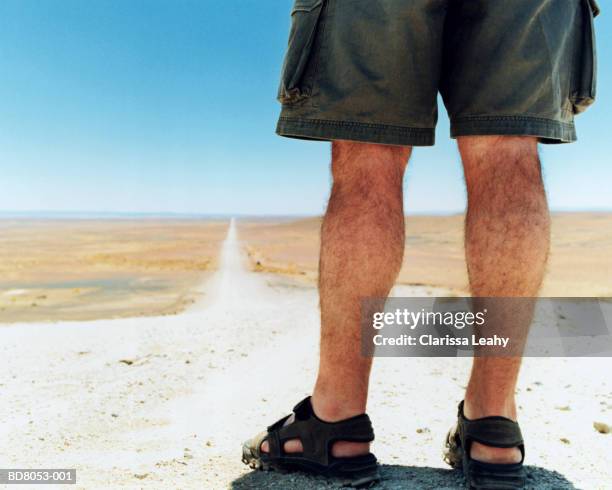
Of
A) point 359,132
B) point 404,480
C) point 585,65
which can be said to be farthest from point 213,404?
point 585,65

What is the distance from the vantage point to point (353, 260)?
1.29 m

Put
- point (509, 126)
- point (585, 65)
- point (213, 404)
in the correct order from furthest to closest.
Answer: point (213, 404), point (585, 65), point (509, 126)

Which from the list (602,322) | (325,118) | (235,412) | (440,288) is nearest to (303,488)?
(235,412)

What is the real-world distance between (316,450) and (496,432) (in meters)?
0.41

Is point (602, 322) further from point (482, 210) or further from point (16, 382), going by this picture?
point (16, 382)

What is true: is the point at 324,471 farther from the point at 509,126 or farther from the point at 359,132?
the point at 509,126

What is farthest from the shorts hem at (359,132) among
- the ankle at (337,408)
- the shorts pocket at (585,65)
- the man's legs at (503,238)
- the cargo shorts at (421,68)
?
the ankle at (337,408)

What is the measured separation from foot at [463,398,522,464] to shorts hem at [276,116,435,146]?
628mm

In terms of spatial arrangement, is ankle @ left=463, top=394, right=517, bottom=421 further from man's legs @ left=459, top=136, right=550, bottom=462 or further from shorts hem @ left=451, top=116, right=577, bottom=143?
shorts hem @ left=451, top=116, right=577, bottom=143

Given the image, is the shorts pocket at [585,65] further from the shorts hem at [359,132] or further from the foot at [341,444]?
the foot at [341,444]

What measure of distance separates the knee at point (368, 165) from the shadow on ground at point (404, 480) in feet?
2.23

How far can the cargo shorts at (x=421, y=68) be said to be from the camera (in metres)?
1.24

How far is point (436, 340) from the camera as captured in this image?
8.43 feet

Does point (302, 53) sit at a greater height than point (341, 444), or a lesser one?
greater
